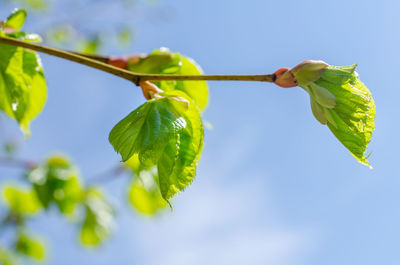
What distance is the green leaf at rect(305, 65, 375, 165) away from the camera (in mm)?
773

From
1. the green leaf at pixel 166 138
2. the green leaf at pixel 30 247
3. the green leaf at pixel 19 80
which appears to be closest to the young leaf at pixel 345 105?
the green leaf at pixel 166 138

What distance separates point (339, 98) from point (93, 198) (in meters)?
2.18

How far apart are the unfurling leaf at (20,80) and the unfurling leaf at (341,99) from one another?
59 cm

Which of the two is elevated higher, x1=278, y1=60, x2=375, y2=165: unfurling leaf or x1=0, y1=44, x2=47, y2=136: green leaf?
x1=0, y1=44, x2=47, y2=136: green leaf

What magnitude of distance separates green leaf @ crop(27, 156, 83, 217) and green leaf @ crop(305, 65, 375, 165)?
151cm

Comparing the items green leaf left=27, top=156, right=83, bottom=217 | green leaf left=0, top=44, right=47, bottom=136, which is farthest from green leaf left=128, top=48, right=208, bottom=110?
green leaf left=27, top=156, right=83, bottom=217

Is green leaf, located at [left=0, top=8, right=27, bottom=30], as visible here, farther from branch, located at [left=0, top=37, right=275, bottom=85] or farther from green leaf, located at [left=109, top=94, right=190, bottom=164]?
green leaf, located at [left=109, top=94, right=190, bottom=164]

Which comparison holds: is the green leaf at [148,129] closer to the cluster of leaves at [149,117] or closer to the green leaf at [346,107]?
the cluster of leaves at [149,117]

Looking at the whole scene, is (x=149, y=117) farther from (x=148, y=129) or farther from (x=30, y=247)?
(x=30, y=247)

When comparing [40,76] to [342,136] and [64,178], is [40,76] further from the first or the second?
[64,178]

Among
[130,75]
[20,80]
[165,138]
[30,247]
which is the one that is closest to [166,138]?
[165,138]

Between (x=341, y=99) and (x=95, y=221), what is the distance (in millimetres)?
2215

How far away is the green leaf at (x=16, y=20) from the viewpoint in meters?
1.06

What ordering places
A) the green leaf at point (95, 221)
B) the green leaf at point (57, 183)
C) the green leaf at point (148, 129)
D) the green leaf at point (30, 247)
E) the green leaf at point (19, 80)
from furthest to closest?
1. the green leaf at point (30, 247)
2. the green leaf at point (95, 221)
3. the green leaf at point (57, 183)
4. the green leaf at point (19, 80)
5. the green leaf at point (148, 129)
